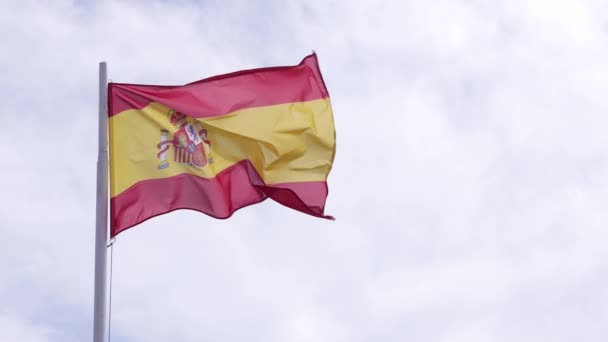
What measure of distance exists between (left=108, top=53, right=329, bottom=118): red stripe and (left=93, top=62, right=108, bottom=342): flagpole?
330 mm

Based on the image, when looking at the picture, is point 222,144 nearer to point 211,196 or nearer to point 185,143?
point 185,143

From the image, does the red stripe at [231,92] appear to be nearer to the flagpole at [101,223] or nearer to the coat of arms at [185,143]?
the coat of arms at [185,143]

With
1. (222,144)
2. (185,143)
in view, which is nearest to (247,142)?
(222,144)

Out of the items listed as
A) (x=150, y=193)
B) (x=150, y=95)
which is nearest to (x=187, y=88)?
(x=150, y=95)

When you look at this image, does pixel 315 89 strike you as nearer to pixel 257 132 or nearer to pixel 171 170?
pixel 257 132

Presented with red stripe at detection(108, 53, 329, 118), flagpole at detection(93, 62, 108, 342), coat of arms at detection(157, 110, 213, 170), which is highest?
red stripe at detection(108, 53, 329, 118)

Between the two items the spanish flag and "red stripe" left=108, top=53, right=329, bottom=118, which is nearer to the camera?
the spanish flag

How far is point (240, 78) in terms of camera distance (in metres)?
18.1

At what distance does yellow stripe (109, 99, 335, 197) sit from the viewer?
1595 centimetres

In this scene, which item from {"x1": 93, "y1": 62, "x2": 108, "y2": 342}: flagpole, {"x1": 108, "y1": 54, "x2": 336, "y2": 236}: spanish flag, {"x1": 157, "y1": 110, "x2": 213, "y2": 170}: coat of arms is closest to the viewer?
{"x1": 93, "y1": 62, "x2": 108, "y2": 342}: flagpole

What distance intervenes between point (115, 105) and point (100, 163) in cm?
112

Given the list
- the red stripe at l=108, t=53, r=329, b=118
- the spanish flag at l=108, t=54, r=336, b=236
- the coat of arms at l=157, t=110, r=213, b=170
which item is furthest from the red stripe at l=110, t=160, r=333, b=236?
the red stripe at l=108, t=53, r=329, b=118

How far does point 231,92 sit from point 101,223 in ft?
12.4

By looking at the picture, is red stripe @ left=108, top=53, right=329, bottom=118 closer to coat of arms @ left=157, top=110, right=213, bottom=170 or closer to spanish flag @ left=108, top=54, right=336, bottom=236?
spanish flag @ left=108, top=54, right=336, bottom=236
